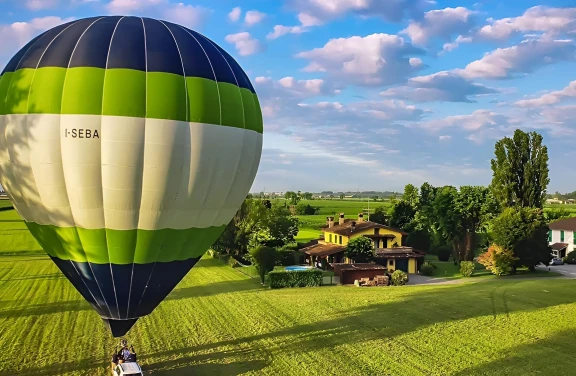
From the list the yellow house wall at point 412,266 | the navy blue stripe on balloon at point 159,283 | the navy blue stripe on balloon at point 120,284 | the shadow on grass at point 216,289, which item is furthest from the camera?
the yellow house wall at point 412,266

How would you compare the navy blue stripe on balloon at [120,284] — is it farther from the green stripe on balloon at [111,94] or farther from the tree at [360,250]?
the tree at [360,250]

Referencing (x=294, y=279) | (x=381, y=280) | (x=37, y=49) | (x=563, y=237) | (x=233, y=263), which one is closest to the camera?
(x=37, y=49)

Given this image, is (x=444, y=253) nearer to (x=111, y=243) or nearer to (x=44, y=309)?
(x=44, y=309)

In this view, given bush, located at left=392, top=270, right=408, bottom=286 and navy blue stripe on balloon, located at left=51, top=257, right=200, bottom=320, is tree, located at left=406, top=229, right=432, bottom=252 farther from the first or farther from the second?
navy blue stripe on balloon, located at left=51, top=257, right=200, bottom=320

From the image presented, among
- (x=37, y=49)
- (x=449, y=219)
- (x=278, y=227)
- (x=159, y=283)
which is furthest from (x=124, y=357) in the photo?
(x=449, y=219)

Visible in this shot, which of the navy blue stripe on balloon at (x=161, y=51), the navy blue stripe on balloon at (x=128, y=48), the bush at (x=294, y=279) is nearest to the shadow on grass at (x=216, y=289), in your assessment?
the bush at (x=294, y=279)

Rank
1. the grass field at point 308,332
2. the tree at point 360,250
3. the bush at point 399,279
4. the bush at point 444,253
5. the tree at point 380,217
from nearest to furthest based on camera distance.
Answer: the grass field at point 308,332
the bush at point 399,279
the tree at point 360,250
the bush at point 444,253
the tree at point 380,217
